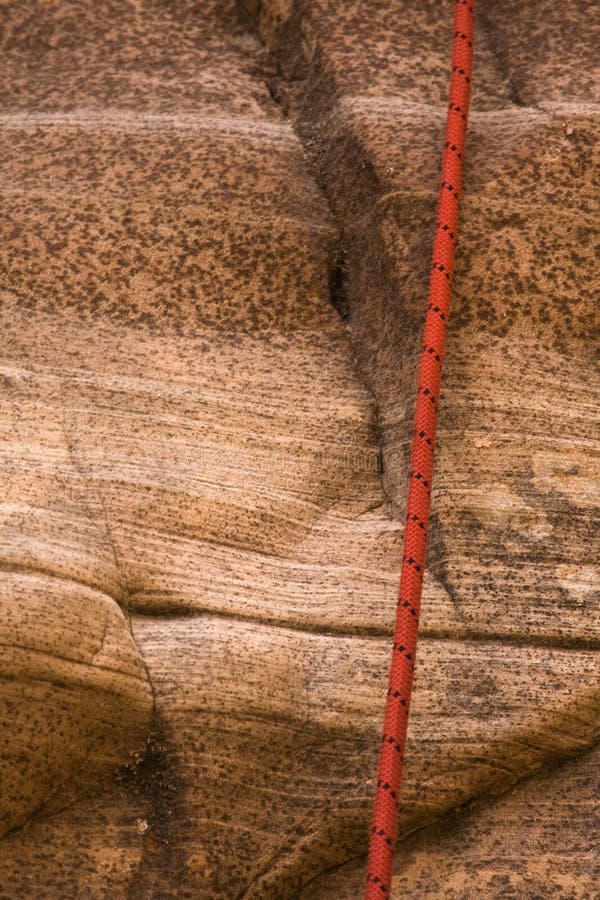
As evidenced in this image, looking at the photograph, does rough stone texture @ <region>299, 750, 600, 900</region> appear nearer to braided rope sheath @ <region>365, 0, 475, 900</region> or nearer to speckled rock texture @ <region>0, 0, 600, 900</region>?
speckled rock texture @ <region>0, 0, 600, 900</region>

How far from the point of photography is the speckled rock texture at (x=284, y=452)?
238cm

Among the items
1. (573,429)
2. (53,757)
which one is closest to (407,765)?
(53,757)

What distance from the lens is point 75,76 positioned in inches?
142

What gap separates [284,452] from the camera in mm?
2863

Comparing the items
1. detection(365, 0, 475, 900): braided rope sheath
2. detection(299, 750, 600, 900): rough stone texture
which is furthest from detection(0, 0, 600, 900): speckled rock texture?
detection(365, 0, 475, 900): braided rope sheath

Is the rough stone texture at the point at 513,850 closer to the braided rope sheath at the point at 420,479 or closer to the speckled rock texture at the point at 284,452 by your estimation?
the speckled rock texture at the point at 284,452

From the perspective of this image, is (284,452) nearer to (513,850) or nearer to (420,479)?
(420,479)

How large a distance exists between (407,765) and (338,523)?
626mm

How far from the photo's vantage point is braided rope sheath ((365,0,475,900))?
2217mm

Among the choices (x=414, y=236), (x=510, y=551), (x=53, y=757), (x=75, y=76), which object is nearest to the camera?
(x=53, y=757)

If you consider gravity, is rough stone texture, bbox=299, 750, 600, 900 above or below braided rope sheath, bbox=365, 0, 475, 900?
below

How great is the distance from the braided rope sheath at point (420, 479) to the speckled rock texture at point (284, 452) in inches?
5.9

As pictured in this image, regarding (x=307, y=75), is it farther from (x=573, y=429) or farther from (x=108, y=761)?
(x=108, y=761)

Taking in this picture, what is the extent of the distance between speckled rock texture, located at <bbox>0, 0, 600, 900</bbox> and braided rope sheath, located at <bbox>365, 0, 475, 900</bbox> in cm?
15
